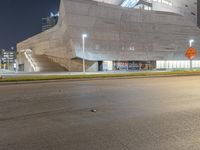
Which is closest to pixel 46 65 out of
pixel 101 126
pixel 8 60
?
pixel 101 126

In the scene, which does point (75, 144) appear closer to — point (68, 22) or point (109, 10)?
point (68, 22)

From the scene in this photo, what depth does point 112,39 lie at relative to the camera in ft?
160

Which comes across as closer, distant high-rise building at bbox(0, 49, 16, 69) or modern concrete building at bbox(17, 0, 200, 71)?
modern concrete building at bbox(17, 0, 200, 71)

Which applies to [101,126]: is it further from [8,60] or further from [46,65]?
[8,60]

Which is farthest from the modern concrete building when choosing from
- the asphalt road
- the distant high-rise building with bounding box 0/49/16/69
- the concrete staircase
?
the asphalt road

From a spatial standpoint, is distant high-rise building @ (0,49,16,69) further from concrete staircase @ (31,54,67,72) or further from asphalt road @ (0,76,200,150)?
asphalt road @ (0,76,200,150)

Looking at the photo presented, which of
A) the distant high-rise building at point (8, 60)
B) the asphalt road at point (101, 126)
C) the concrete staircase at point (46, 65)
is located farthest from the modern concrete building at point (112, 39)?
the asphalt road at point (101, 126)

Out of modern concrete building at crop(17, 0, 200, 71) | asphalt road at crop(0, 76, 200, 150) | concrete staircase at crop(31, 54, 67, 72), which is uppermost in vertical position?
modern concrete building at crop(17, 0, 200, 71)

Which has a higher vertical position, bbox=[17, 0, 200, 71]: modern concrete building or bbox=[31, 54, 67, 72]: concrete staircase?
bbox=[17, 0, 200, 71]: modern concrete building

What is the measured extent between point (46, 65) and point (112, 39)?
1541cm

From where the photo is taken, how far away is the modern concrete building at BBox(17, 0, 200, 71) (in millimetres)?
45562

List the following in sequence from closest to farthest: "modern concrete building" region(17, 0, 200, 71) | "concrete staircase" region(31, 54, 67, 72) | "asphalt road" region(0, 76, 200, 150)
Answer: "asphalt road" region(0, 76, 200, 150) < "modern concrete building" region(17, 0, 200, 71) < "concrete staircase" region(31, 54, 67, 72)

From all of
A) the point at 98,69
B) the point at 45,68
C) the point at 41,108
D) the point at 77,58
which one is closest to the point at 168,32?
the point at 98,69

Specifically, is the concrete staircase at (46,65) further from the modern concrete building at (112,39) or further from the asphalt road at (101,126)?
the asphalt road at (101,126)
